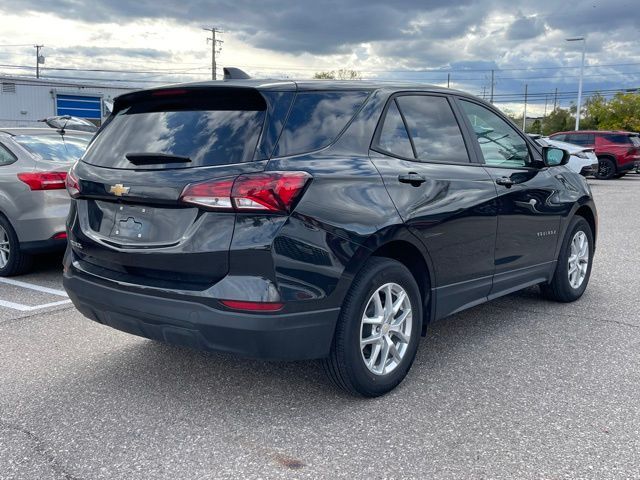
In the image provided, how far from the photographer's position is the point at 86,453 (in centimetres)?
304

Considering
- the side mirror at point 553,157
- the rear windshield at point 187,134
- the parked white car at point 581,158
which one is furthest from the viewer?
the parked white car at point 581,158

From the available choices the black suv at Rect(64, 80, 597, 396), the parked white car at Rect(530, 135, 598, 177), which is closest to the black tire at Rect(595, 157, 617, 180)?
the parked white car at Rect(530, 135, 598, 177)

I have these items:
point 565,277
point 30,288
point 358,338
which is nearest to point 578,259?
point 565,277

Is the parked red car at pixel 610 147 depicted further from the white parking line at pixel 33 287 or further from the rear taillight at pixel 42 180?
the white parking line at pixel 33 287

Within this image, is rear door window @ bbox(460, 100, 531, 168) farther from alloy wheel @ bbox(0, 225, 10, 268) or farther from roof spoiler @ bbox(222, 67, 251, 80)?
alloy wheel @ bbox(0, 225, 10, 268)

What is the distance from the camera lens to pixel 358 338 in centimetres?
344

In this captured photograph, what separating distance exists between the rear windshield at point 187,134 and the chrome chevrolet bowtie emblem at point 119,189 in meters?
0.12

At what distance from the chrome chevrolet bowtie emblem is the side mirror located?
3.26 meters

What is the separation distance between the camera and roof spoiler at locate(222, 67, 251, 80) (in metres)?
3.90

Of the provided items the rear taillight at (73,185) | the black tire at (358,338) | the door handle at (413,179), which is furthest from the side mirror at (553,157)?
the rear taillight at (73,185)

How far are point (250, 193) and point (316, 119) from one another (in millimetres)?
643

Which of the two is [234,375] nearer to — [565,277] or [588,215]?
[565,277]

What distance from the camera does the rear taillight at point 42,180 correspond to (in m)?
6.36

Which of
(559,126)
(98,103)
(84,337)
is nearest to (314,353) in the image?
(84,337)
